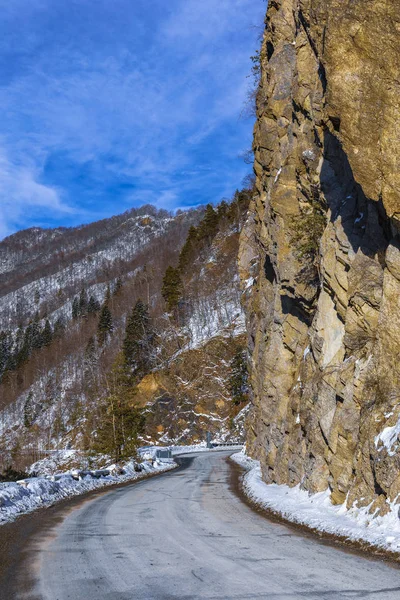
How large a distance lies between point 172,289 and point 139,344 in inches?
626

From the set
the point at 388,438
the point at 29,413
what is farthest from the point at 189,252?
the point at 388,438

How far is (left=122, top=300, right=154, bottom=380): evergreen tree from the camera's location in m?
75.5

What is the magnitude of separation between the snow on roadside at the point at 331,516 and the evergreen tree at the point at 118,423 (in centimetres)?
1879

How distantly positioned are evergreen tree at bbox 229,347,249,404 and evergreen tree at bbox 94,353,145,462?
28866 mm

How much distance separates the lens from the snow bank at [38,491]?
42.1 feet

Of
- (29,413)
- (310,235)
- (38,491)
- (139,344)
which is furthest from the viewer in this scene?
(29,413)

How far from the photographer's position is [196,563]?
277 inches

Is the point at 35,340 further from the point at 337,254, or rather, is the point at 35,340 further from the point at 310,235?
the point at 337,254

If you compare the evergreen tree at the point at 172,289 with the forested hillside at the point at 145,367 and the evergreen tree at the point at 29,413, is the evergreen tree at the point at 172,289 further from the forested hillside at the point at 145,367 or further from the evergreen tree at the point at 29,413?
the evergreen tree at the point at 29,413

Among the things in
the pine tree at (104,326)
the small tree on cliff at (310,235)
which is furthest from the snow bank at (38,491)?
the pine tree at (104,326)

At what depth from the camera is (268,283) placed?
967 inches

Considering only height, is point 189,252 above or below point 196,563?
above

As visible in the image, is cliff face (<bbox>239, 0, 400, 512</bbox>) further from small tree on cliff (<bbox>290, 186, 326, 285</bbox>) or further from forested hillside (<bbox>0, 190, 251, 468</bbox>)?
forested hillside (<bbox>0, 190, 251, 468</bbox>)

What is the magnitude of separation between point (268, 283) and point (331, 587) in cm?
1949
